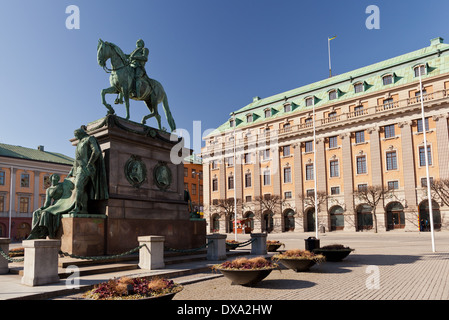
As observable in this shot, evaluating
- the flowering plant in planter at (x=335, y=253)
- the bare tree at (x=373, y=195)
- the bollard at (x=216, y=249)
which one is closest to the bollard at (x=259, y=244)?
the flowering plant in planter at (x=335, y=253)

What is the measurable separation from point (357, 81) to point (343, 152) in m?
11.7

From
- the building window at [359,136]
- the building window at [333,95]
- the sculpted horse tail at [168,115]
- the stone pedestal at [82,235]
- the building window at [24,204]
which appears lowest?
the stone pedestal at [82,235]

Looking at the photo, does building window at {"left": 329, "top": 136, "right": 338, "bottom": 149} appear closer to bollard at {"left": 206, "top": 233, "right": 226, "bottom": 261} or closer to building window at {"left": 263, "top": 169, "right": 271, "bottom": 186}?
building window at {"left": 263, "top": 169, "right": 271, "bottom": 186}

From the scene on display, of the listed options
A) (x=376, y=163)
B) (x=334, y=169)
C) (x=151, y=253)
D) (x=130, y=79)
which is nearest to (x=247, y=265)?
(x=151, y=253)

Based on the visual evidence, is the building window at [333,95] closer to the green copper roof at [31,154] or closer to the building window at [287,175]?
the building window at [287,175]

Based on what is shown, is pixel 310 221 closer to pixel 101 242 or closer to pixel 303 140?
pixel 303 140

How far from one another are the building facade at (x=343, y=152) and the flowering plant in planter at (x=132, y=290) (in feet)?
112

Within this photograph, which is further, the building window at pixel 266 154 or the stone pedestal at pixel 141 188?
the building window at pixel 266 154

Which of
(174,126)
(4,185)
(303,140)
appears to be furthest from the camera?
(303,140)

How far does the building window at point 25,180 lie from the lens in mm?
59688

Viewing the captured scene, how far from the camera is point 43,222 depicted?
39.1ft

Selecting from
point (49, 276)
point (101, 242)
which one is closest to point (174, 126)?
point (101, 242)

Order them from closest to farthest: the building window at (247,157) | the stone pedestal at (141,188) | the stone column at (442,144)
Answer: the stone pedestal at (141,188)
the stone column at (442,144)
the building window at (247,157)

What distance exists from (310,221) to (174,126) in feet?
157
